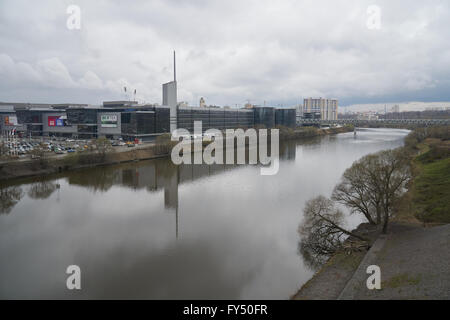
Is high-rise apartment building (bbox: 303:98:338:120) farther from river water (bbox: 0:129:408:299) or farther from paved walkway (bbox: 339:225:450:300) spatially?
paved walkway (bbox: 339:225:450:300)

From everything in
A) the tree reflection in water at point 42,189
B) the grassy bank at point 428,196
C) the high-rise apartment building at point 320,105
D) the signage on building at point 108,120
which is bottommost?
the tree reflection in water at point 42,189

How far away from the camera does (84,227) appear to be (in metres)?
6.87

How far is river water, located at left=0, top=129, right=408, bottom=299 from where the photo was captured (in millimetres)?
4617

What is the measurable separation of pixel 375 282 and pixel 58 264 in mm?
4824

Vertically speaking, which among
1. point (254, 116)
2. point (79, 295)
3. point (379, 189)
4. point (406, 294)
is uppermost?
point (254, 116)

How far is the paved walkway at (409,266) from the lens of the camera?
3.85 meters

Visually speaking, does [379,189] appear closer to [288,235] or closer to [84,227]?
[288,235]

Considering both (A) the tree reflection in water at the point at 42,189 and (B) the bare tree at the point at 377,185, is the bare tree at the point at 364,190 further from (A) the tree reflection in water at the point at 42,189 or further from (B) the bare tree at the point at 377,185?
(A) the tree reflection in water at the point at 42,189

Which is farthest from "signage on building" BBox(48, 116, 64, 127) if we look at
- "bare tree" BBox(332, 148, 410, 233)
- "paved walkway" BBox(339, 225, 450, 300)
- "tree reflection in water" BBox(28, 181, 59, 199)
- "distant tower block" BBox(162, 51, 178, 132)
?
"paved walkway" BBox(339, 225, 450, 300)

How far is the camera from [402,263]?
4.64 m

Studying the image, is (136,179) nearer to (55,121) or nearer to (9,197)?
(9,197)

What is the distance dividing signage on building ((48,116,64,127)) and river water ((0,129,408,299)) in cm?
1483

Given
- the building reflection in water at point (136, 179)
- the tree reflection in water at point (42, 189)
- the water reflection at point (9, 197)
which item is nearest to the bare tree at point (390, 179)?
the building reflection in water at point (136, 179)
